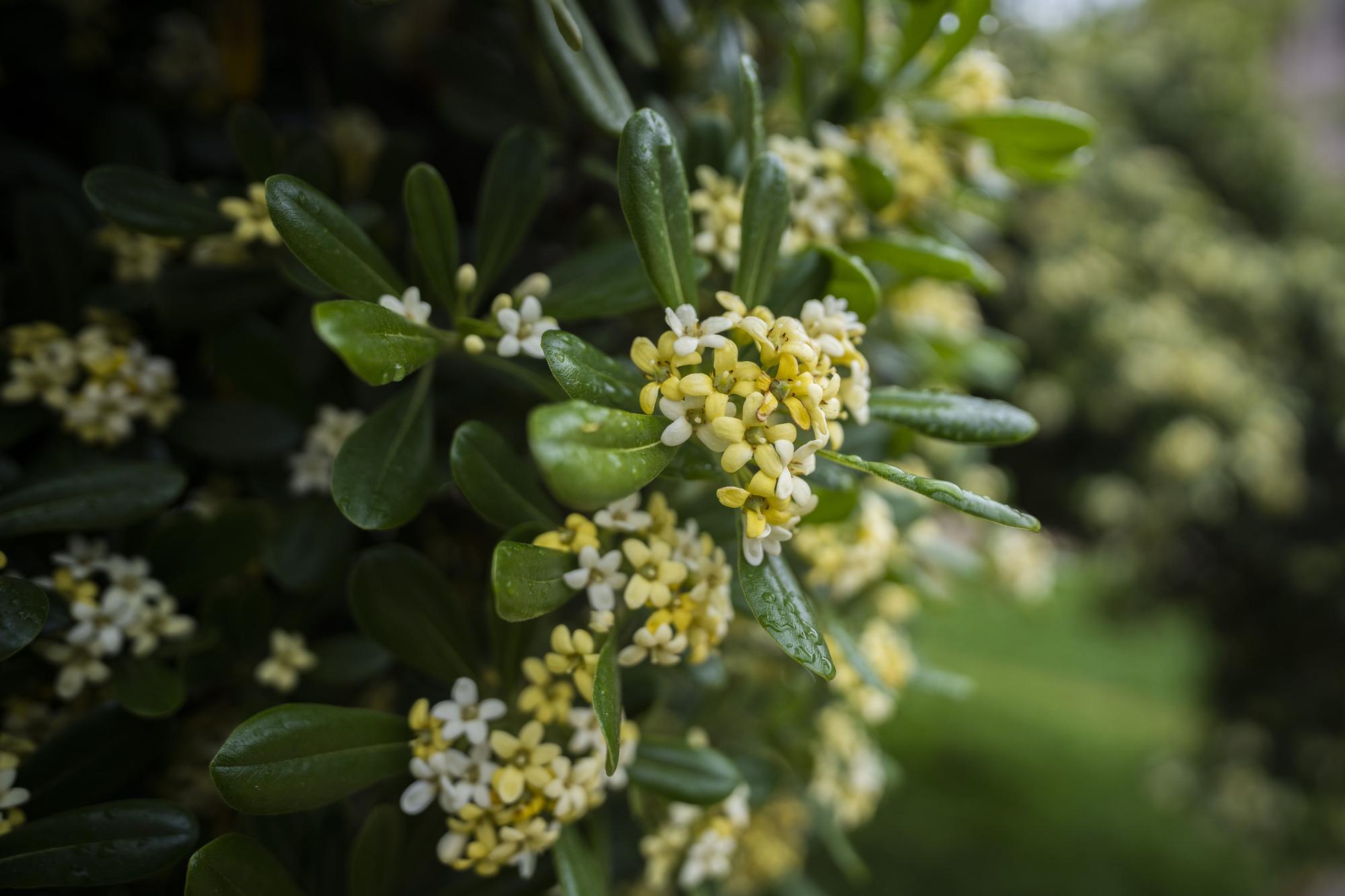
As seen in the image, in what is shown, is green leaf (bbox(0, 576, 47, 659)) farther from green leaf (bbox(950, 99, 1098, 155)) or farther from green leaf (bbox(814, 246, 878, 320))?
green leaf (bbox(950, 99, 1098, 155))

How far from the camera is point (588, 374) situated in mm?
567

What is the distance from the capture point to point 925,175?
0.97 metres

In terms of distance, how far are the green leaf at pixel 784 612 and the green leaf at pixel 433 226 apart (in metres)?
0.33

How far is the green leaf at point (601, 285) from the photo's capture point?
710 millimetres

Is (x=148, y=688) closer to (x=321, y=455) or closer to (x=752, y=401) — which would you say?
(x=321, y=455)

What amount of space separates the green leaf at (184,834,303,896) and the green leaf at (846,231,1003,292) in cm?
72

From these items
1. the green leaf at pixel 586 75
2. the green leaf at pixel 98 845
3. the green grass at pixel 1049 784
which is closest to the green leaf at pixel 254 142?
the green leaf at pixel 586 75

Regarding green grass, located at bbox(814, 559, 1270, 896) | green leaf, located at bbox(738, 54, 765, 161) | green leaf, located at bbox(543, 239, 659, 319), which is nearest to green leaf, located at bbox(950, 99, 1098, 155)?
green leaf, located at bbox(738, 54, 765, 161)

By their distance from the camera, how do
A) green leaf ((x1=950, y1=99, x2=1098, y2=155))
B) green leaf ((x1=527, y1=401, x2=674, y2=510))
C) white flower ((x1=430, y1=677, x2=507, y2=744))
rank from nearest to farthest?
green leaf ((x1=527, y1=401, x2=674, y2=510))
white flower ((x1=430, y1=677, x2=507, y2=744))
green leaf ((x1=950, y1=99, x2=1098, y2=155))

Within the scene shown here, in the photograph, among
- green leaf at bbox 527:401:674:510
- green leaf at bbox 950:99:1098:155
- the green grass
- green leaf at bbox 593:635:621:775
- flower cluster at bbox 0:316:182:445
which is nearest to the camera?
green leaf at bbox 527:401:674:510

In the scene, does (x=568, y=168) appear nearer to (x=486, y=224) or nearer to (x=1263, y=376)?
(x=486, y=224)

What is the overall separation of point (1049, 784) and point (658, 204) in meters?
4.43

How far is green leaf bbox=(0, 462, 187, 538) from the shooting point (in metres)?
0.69

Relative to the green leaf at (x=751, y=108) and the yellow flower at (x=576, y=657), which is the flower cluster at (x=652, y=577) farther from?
the green leaf at (x=751, y=108)
